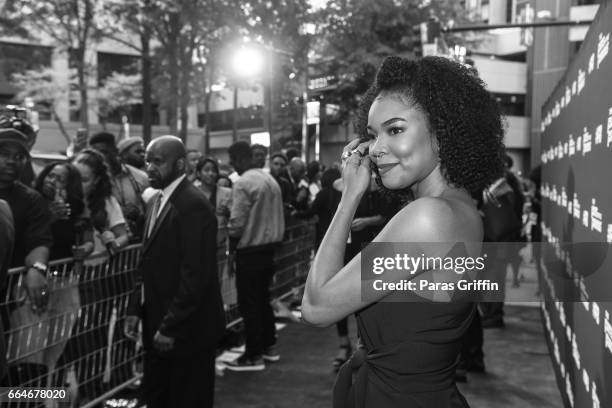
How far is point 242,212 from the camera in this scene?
6715 millimetres

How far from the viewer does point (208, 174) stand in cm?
821

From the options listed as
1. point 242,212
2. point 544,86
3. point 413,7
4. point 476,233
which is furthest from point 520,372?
point 544,86

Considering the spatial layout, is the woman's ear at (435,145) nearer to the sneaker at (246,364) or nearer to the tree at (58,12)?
the sneaker at (246,364)

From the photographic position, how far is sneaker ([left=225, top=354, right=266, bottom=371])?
645 cm

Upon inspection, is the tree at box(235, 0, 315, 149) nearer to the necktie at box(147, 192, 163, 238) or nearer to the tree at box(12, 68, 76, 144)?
the tree at box(12, 68, 76, 144)

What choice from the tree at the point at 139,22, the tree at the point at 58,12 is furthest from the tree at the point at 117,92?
the tree at the point at 139,22

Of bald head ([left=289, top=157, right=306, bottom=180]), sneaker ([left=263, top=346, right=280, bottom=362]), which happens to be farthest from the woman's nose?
bald head ([left=289, top=157, right=306, bottom=180])

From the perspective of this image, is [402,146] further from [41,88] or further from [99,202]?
[41,88]

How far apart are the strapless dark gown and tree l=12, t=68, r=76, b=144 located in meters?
31.0

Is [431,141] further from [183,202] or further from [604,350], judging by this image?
[183,202]

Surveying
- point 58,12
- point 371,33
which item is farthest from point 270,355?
point 371,33

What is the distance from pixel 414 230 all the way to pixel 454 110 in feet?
1.33

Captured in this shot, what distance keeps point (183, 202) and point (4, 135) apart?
4.32 feet

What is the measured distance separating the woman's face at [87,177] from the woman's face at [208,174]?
105 inches
